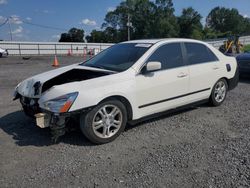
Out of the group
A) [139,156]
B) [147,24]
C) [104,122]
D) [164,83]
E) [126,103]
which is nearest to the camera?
[139,156]

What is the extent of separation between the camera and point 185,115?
521cm

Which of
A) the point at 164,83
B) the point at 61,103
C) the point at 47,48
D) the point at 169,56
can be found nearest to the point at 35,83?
the point at 61,103

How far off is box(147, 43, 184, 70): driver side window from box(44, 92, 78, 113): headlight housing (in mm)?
1568

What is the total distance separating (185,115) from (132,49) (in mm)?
1729

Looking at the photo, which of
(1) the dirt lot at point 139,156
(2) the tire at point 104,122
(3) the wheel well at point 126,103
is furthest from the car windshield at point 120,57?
(1) the dirt lot at point 139,156

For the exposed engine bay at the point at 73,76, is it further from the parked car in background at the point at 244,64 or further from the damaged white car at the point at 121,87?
the parked car in background at the point at 244,64

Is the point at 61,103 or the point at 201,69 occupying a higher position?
the point at 201,69

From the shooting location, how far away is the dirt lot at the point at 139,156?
2.96m

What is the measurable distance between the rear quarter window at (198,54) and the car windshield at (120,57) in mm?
953

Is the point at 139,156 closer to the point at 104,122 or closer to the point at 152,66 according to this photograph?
the point at 104,122

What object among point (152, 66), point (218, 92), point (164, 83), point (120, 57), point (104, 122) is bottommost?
point (104, 122)

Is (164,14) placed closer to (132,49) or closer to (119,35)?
(119,35)

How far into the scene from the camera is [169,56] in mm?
4723

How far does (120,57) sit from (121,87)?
3.03 ft
